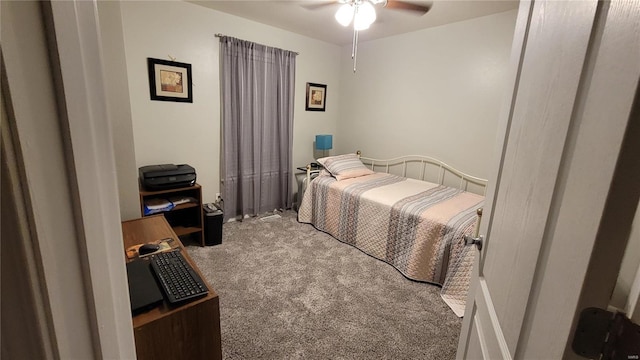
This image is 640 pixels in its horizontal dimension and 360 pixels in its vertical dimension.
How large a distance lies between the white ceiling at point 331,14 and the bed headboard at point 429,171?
1.56m

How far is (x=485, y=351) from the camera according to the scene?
87 centimetres

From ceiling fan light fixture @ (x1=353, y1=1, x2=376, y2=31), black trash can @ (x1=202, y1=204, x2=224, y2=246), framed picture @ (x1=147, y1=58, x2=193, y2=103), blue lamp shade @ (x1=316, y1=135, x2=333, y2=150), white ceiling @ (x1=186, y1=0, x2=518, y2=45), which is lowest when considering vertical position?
black trash can @ (x1=202, y1=204, x2=224, y2=246)

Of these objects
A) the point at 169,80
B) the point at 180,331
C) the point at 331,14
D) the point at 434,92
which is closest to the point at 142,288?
the point at 180,331

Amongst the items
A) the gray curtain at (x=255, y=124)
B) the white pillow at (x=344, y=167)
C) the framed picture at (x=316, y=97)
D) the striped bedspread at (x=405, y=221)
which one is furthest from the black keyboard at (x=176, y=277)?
the framed picture at (x=316, y=97)

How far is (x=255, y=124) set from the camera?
352 cm

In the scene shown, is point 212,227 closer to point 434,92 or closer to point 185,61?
point 185,61

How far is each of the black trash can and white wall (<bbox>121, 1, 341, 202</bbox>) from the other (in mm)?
582

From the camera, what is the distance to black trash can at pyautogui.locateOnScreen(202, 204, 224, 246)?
294cm

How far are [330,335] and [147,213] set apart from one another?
1906 millimetres

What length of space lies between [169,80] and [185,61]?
→ 27 centimetres

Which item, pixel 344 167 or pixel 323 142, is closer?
pixel 344 167

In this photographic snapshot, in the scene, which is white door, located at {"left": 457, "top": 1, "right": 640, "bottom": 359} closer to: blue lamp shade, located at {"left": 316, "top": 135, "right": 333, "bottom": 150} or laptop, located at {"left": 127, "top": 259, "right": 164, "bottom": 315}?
laptop, located at {"left": 127, "top": 259, "right": 164, "bottom": 315}

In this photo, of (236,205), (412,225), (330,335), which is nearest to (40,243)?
(330,335)

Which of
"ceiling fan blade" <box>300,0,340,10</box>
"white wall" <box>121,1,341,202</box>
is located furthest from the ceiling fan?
"white wall" <box>121,1,341,202</box>
